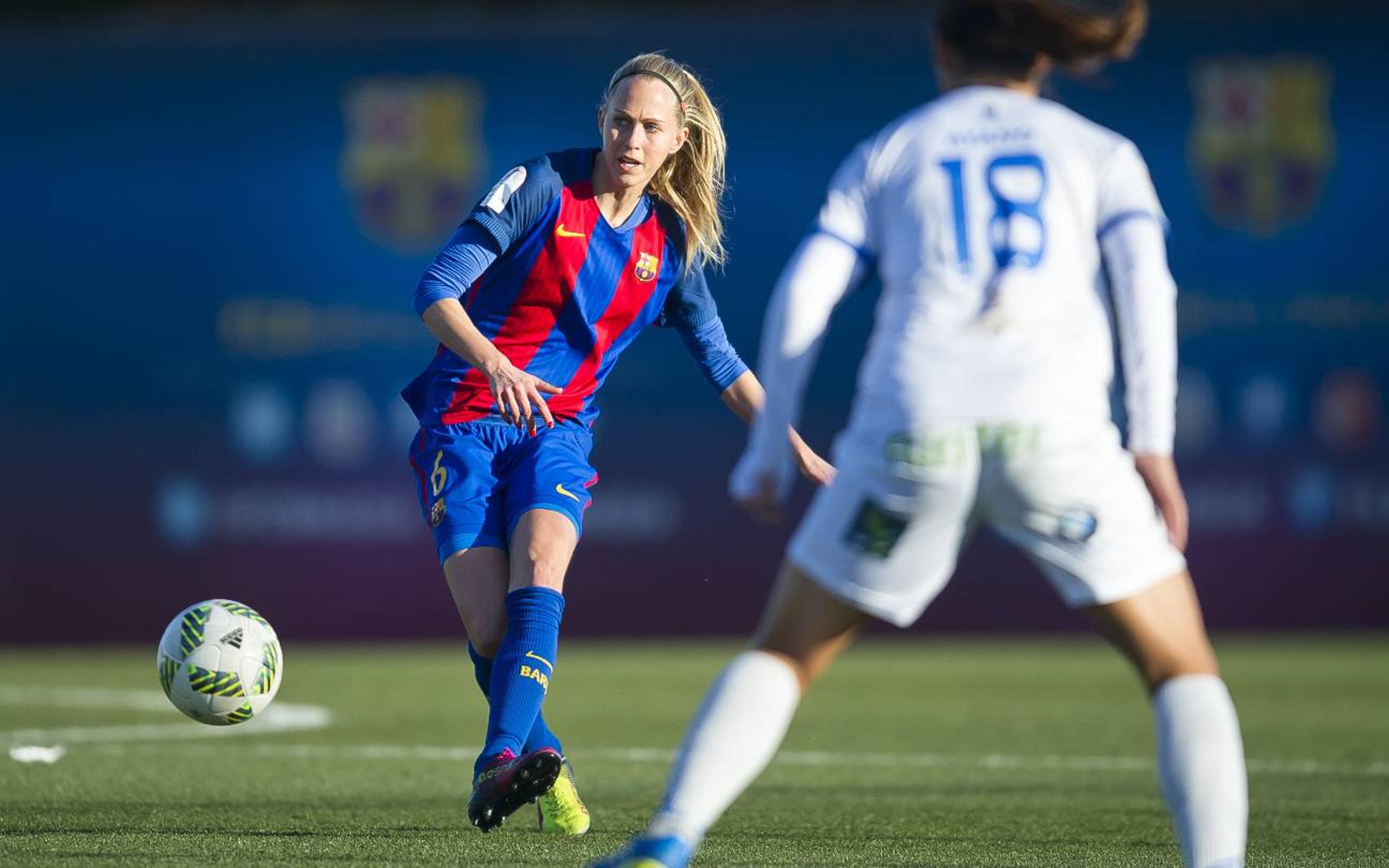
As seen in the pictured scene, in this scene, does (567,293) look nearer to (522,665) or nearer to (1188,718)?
(522,665)

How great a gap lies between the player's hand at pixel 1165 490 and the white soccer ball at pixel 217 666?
120 inches

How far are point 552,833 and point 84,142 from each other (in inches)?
448

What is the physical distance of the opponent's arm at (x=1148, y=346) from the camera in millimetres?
3922

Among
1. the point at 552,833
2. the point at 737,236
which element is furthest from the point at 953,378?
the point at 737,236

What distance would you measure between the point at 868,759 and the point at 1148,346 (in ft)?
14.8

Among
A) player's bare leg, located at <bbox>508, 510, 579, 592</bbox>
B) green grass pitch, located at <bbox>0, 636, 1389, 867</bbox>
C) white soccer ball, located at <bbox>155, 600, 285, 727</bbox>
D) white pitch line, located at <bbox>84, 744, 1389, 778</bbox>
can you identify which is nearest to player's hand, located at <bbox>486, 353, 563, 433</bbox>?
player's bare leg, located at <bbox>508, 510, 579, 592</bbox>

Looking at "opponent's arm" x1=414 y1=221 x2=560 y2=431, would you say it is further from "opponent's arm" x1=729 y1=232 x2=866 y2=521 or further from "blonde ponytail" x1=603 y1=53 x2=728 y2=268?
"opponent's arm" x1=729 y1=232 x2=866 y2=521

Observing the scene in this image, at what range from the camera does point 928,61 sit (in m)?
15.6

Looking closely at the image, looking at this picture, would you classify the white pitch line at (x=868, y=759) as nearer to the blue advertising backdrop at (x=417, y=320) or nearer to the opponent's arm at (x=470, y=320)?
the opponent's arm at (x=470, y=320)

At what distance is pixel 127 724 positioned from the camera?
9.59 m

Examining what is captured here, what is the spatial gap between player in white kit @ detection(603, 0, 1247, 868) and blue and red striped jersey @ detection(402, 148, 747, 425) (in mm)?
1795

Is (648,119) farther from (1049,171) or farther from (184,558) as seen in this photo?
(184,558)

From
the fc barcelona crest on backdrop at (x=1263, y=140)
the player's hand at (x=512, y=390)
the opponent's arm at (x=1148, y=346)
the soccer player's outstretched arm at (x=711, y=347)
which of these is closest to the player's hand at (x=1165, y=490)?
the opponent's arm at (x=1148, y=346)

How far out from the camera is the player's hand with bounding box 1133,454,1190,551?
154 inches
